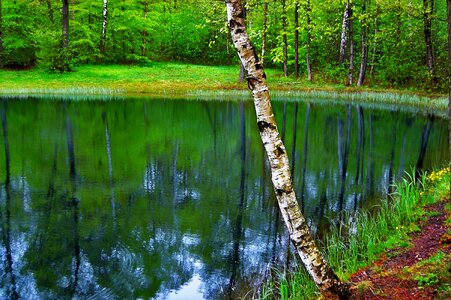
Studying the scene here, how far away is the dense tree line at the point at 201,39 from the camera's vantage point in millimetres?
35938

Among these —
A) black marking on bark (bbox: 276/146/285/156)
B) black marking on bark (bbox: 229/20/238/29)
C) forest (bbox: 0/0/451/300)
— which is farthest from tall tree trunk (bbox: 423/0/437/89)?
black marking on bark (bbox: 229/20/238/29)

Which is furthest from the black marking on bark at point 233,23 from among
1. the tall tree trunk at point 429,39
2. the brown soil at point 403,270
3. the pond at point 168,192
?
the tall tree trunk at point 429,39

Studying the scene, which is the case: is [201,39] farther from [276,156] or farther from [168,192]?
[276,156]

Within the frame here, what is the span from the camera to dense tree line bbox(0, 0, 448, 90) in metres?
35.9

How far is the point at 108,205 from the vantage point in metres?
11.2

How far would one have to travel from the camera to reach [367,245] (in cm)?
723

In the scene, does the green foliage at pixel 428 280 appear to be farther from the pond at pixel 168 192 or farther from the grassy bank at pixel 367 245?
the pond at pixel 168 192

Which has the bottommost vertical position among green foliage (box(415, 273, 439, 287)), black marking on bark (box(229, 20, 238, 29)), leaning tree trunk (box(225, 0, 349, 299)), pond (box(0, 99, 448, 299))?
pond (box(0, 99, 448, 299))

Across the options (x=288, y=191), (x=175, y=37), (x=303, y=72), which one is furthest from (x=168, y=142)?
(x=175, y=37)

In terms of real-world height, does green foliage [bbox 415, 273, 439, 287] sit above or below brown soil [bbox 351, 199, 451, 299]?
above

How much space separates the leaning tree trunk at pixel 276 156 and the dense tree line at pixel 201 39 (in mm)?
30251

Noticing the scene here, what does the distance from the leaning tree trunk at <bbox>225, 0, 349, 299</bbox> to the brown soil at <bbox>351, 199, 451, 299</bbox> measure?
43cm

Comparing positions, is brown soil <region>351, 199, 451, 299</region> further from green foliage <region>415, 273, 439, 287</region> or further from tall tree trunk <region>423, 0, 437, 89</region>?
tall tree trunk <region>423, 0, 437, 89</region>

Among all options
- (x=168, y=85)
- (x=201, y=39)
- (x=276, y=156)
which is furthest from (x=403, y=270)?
(x=201, y=39)
